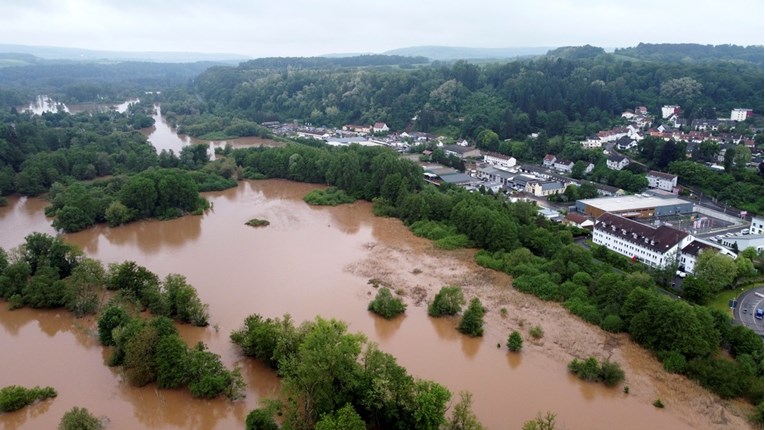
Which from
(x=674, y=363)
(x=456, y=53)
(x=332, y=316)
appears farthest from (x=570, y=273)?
(x=456, y=53)

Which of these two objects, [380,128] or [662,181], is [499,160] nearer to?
[662,181]

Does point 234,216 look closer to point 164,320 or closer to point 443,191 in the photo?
point 443,191

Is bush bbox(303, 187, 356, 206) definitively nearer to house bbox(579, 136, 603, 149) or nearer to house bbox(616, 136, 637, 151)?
house bbox(579, 136, 603, 149)

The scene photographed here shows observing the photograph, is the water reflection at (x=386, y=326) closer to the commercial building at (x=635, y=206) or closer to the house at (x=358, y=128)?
the commercial building at (x=635, y=206)

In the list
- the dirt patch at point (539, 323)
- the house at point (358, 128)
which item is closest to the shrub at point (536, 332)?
the dirt patch at point (539, 323)

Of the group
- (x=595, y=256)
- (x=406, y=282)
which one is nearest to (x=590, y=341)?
(x=595, y=256)

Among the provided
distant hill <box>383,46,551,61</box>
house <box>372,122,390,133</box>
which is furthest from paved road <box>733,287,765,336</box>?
Result: distant hill <box>383,46,551,61</box>

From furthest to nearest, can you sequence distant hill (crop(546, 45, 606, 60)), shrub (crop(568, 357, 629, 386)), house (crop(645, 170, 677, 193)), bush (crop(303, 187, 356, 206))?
1. distant hill (crop(546, 45, 606, 60))
2. house (crop(645, 170, 677, 193))
3. bush (crop(303, 187, 356, 206))
4. shrub (crop(568, 357, 629, 386))
